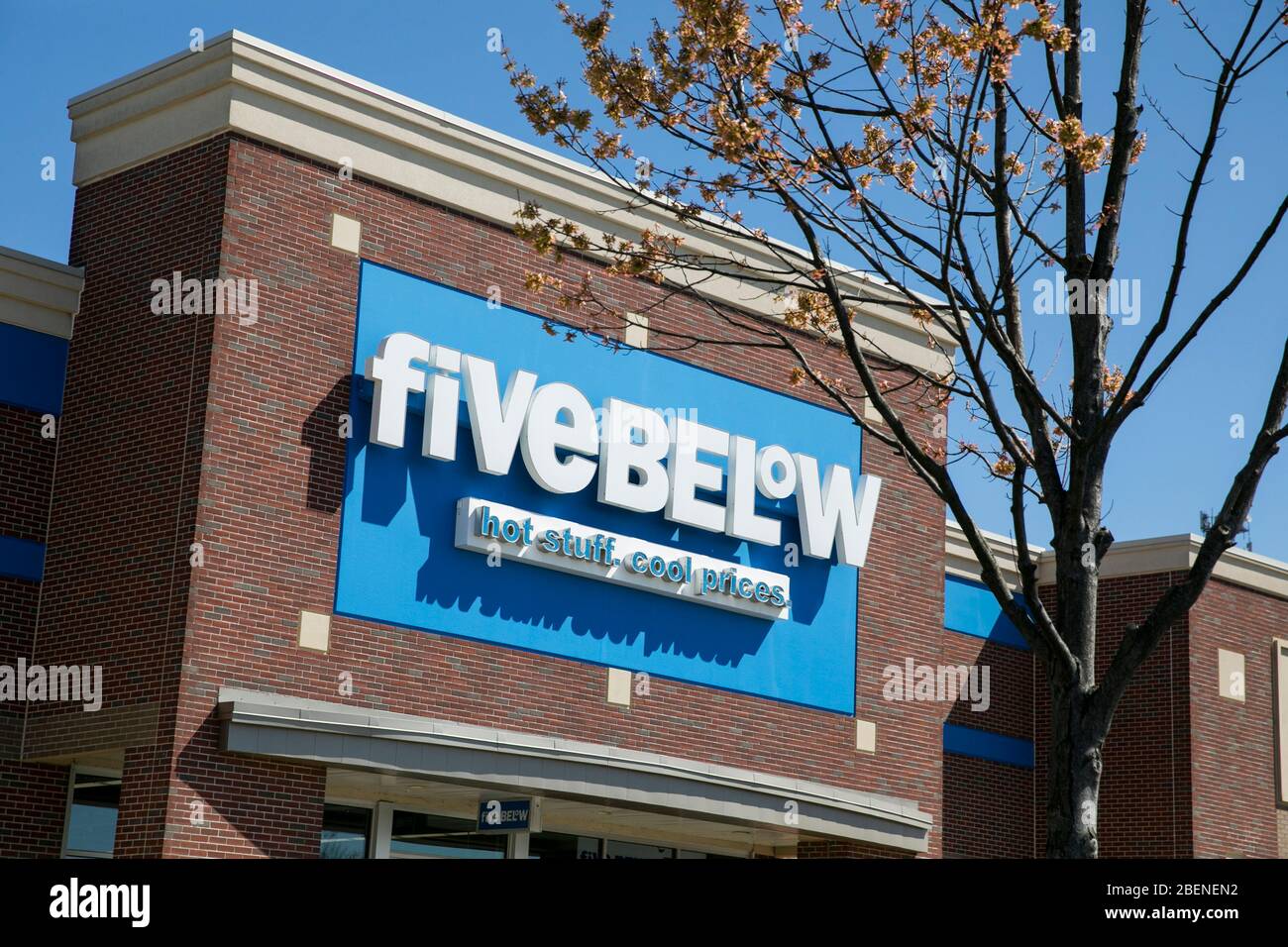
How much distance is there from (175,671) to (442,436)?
424cm

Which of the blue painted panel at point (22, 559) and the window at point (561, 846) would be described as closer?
the blue painted panel at point (22, 559)

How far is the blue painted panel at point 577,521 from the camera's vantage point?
1956cm

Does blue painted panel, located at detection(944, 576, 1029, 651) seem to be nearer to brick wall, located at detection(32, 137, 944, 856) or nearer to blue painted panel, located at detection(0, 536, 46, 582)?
brick wall, located at detection(32, 137, 944, 856)

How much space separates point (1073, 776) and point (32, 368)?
572 inches

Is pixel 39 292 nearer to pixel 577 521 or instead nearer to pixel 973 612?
pixel 577 521

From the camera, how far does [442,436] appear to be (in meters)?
19.8

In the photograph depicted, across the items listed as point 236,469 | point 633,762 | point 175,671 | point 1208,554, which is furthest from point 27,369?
point 1208,554

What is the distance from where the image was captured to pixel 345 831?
20.6m

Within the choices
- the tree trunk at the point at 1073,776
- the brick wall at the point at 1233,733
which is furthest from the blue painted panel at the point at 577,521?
the tree trunk at the point at 1073,776

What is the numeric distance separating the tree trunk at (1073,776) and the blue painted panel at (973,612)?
67.1 feet

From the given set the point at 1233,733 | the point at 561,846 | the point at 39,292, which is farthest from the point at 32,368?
the point at 1233,733

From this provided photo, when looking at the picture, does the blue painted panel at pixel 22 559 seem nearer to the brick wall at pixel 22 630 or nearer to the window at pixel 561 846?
the brick wall at pixel 22 630
